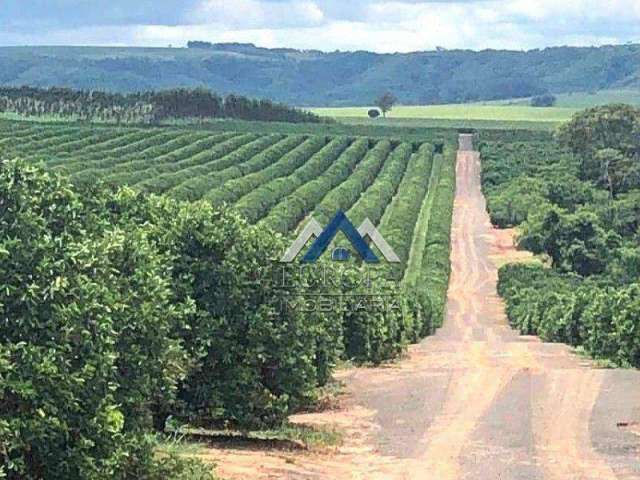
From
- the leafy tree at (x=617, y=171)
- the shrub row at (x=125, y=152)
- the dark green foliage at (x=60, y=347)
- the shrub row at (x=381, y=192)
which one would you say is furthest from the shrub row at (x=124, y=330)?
the leafy tree at (x=617, y=171)

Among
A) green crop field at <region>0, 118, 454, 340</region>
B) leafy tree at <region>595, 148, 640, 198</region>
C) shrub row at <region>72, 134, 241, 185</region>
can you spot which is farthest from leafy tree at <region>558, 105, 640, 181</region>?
shrub row at <region>72, 134, 241, 185</region>

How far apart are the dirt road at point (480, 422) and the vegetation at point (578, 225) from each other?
125 inches

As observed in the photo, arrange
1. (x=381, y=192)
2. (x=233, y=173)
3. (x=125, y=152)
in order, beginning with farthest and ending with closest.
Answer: (x=125, y=152) < (x=233, y=173) < (x=381, y=192)

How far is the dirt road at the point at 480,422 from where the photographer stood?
20.1 m

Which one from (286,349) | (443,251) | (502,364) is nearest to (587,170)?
(443,251)

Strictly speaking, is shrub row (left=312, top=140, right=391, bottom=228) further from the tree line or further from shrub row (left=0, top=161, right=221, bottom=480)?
shrub row (left=0, top=161, right=221, bottom=480)

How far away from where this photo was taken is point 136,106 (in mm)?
154625

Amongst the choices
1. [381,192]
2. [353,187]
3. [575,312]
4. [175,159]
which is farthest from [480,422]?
[175,159]

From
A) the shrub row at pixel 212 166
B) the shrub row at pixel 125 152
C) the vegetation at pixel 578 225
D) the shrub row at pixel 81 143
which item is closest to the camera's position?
the vegetation at pixel 578 225

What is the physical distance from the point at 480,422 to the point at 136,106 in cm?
13350

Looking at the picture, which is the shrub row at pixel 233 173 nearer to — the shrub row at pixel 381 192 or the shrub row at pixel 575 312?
the shrub row at pixel 381 192

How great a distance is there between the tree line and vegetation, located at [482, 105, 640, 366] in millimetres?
33592

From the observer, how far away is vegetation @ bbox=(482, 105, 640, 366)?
4562 cm

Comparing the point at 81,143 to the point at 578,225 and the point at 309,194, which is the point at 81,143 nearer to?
the point at 309,194
